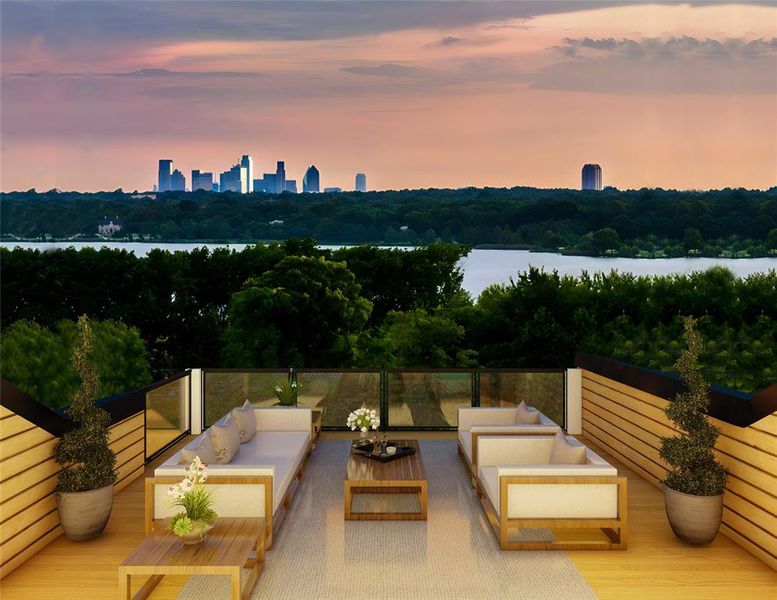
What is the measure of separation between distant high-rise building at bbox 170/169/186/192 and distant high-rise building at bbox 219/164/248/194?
1361 mm

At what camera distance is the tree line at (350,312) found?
17406 mm

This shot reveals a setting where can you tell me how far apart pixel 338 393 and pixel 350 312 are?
12.3 metres

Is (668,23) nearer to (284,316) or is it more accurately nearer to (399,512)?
(284,316)

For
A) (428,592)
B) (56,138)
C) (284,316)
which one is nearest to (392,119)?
(284,316)

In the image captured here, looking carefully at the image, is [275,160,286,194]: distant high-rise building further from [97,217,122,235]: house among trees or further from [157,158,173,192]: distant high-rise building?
[97,217,122,235]: house among trees

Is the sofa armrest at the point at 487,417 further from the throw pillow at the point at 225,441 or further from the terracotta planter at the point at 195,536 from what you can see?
the terracotta planter at the point at 195,536

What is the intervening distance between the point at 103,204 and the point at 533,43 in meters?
16.0

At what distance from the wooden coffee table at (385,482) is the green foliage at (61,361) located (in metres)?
14.9

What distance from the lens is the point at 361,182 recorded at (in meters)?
26.9

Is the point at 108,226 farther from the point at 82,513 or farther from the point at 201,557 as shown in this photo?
the point at 201,557

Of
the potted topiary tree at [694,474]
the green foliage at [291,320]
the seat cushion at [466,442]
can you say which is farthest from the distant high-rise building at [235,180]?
the potted topiary tree at [694,474]

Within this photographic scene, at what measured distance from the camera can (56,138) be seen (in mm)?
26484

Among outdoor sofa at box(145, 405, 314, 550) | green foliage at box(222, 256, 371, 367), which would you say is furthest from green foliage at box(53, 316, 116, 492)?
green foliage at box(222, 256, 371, 367)

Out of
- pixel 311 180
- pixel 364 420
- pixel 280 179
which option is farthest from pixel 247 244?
pixel 364 420
